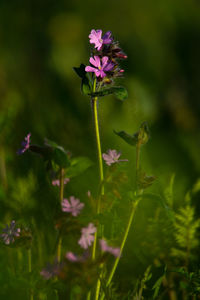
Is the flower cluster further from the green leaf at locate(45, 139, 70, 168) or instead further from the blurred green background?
the blurred green background

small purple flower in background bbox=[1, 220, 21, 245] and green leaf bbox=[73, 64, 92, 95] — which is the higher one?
green leaf bbox=[73, 64, 92, 95]

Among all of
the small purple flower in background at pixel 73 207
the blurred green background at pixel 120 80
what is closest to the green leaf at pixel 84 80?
the small purple flower in background at pixel 73 207

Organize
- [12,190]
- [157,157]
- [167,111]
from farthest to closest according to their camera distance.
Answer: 1. [167,111]
2. [157,157]
3. [12,190]

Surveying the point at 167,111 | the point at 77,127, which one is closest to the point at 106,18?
the point at 167,111

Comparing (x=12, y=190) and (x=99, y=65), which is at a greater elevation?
(x=99, y=65)

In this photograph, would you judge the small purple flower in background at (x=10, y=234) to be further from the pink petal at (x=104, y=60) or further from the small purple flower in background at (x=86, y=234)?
the pink petal at (x=104, y=60)

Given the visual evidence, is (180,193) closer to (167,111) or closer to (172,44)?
(167,111)

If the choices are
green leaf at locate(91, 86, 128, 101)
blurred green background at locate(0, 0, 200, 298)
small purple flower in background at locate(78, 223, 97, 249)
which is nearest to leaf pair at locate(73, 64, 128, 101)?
green leaf at locate(91, 86, 128, 101)
